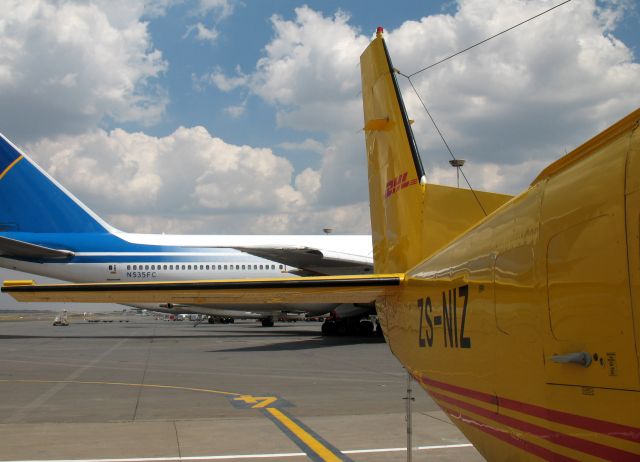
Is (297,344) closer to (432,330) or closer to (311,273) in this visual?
(311,273)

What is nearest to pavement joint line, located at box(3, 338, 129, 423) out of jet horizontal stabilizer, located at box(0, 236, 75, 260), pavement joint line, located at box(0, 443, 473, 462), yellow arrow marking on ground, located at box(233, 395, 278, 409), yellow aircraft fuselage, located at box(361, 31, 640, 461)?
pavement joint line, located at box(0, 443, 473, 462)

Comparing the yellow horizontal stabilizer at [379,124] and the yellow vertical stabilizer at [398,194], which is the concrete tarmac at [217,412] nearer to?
the yellow vertical stabilizer at [398,194]

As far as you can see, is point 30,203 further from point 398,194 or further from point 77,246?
point 398,194

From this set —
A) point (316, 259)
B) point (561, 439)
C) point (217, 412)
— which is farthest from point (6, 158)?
point (561, 439)

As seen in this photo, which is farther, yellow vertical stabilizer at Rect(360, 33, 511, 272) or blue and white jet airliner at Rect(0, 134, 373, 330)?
blue and white jet airliner at Rect(0, 134, 373, 330)

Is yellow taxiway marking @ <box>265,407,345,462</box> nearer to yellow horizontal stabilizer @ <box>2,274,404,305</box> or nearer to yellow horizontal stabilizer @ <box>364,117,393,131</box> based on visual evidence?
yellow horizontal stabilizer @ <box>2,274,404,305</box>

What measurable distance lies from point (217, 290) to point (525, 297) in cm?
Result: 270

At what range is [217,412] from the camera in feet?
30.7

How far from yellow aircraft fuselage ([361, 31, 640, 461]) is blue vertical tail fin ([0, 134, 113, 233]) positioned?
25.4 metres

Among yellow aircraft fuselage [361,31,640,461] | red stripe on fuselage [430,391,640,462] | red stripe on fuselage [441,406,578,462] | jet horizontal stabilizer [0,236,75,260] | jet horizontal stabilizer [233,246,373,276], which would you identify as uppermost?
jet horizontal stabilizer [0,236,75,260]

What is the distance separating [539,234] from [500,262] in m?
0.45

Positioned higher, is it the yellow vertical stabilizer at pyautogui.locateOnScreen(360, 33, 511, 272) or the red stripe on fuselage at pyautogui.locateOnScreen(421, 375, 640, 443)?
the yellow vertical stabilizer at pyautogui.locateOnScreen(360, 33, 511, 272)

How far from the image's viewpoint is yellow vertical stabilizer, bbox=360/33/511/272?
523 centimetres

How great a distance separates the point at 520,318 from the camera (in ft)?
9.95
